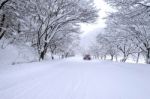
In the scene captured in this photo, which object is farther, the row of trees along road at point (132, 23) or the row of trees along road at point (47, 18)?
the row of trees along road at point (47, 18)

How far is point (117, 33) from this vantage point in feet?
91.6

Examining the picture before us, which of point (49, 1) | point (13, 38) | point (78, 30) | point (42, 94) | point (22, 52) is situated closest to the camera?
point (42, 94)

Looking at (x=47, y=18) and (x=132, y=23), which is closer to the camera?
(x=47, y=18)

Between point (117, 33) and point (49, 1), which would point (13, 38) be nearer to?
point (49, 1)

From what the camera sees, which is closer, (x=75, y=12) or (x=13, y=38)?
(x=13, y=38)

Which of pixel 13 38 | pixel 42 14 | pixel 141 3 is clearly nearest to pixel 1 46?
pixel 13 38

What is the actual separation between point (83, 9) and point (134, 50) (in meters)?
18.6

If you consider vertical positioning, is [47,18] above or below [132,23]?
above

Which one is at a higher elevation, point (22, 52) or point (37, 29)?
point (37, 29)

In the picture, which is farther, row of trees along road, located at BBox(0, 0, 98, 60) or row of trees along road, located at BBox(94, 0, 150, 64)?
row of trees along road, located at BBox(0, 0, 98, 60)

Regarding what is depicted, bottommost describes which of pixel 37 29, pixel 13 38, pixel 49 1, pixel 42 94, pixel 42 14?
pixel 42 94

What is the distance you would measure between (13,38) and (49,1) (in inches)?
220

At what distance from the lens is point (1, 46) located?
19.7m

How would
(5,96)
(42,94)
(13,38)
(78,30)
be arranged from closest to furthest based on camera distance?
(5,96) < (42,94) < (13,38) < (78,30)
